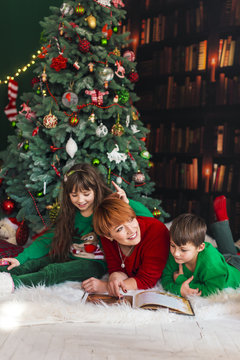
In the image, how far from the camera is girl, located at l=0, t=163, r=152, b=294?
1.53m

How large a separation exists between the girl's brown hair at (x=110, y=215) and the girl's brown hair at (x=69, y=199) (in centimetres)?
27

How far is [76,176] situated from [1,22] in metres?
2.29

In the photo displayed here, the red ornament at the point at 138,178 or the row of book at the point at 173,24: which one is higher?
the row of book at the point at 173,24

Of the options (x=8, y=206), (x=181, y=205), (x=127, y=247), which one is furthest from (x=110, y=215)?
(x=181, y=205)

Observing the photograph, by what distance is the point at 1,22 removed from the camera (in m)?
2.96

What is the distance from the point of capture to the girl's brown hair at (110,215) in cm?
128

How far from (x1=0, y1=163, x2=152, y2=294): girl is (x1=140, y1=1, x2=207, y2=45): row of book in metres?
2.04

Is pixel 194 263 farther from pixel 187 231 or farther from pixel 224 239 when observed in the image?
pixel 224 239

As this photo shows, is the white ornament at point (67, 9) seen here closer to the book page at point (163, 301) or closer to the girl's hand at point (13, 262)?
the girl's hand at point (13, 262)

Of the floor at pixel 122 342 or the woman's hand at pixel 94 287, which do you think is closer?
the floor at pixel 122 342

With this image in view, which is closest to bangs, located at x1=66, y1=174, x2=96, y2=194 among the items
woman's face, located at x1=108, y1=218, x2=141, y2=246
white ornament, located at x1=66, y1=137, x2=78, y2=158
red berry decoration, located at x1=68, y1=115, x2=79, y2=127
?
woman's face, located at x1=108, y1=218, x2=141, y2=246

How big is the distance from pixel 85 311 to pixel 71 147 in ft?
3.52

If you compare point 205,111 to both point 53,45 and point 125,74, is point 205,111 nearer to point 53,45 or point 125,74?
point 125,74

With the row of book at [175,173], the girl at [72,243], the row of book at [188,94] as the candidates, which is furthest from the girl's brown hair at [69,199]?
the row of book at [188,94]
